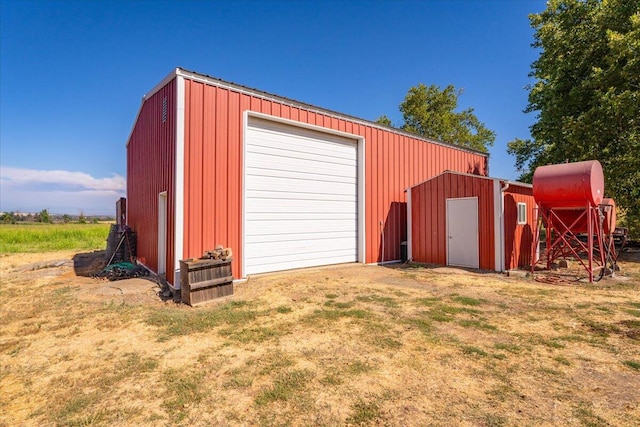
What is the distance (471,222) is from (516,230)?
4.18 feet

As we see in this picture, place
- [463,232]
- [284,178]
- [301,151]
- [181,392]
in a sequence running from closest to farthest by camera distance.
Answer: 1. [181,392]
2. [284,178]
3. [301,151]
4. [463,232]

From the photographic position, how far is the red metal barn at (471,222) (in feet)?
29.7

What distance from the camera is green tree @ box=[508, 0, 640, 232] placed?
11.2 meters

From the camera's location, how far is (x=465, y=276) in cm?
847

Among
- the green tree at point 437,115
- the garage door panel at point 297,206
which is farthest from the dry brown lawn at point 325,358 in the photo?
the green tree at point 437,115

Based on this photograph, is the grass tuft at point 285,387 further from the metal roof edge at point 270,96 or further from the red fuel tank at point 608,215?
the red fuel tank at point 608,215

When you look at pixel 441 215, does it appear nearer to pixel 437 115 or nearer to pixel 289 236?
pixel 289 236

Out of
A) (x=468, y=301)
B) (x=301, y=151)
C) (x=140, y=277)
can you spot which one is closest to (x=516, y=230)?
(x=468, y=301)

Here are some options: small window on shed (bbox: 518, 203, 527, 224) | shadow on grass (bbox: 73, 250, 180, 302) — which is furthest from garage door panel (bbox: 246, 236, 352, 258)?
small window on shed (bbox: 518, 203, 527, 224)

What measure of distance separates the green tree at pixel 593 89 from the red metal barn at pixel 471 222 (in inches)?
193

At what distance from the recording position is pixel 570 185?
795cm

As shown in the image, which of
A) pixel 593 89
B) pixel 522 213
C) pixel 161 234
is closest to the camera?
pixel 161 234

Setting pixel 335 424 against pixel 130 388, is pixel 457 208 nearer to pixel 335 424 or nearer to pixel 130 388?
pixel 335 424

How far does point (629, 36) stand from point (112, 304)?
661 inches
